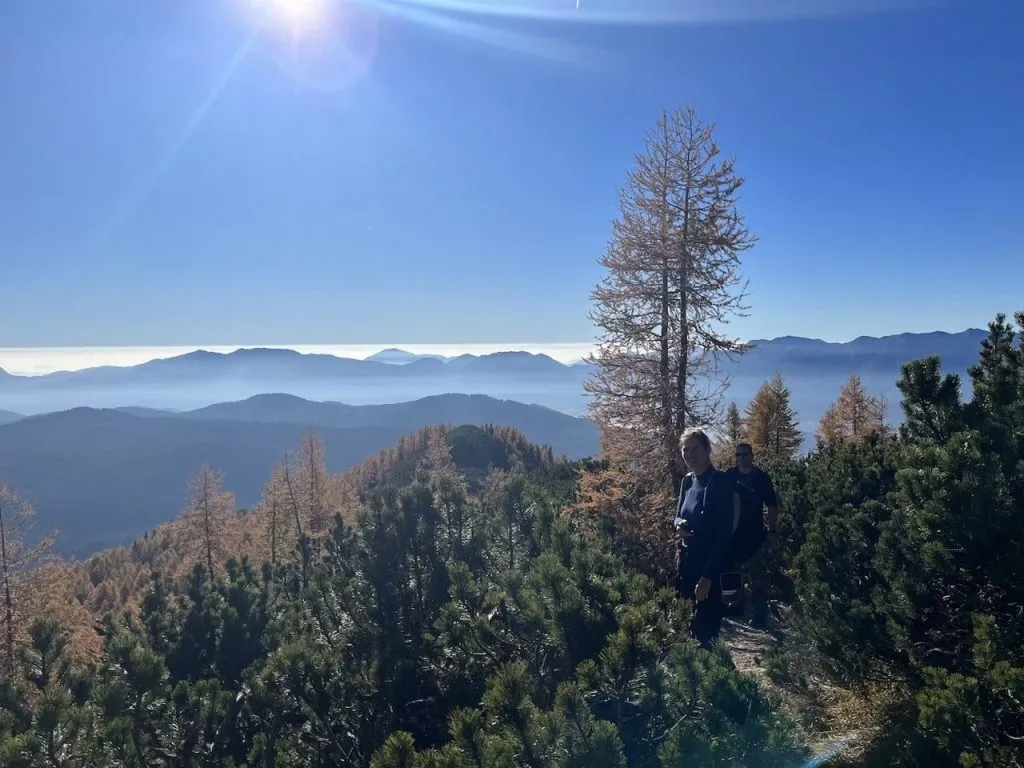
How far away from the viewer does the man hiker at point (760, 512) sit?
7094mm

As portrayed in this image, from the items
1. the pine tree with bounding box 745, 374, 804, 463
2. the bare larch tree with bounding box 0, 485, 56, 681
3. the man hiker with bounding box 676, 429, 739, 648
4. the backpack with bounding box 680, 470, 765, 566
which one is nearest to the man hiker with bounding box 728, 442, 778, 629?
the backpack with bounding box 680, 470, 765, 566

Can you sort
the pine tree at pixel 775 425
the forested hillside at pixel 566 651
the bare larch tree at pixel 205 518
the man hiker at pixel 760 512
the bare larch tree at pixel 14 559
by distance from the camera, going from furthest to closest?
1. the pine tree at pixel 775 425
2. the bare larch tree at pixel 205 518
3. the bare larch tree at pixel 14 559
4. the man hiker at pixel 760 512
5. the forested hillside at pixel 566 651

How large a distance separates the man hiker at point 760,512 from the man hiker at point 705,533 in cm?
25

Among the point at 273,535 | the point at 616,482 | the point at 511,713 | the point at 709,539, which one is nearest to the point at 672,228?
the point at 616,482

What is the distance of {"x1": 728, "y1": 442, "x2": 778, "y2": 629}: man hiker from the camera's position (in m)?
7.09

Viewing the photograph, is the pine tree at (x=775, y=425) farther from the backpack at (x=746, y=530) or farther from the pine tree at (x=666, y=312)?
the backpack at (x=746, y=530)

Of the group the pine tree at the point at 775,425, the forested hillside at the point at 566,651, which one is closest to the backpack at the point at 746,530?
the forested hillside at the point at 566,651

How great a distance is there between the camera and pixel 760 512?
6062 millimetres

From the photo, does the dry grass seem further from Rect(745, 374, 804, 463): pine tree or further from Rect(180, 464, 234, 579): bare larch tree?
Rect(180, 464, 234, 579): bare larch tree

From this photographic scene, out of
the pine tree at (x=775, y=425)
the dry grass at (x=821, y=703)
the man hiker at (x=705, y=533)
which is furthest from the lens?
the pine tree at (x=775, y=425)

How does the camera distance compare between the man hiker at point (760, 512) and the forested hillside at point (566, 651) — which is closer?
the forested hillside at point (566, 651)

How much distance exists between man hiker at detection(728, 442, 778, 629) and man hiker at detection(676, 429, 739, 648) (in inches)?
9.8

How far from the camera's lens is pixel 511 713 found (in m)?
2.82

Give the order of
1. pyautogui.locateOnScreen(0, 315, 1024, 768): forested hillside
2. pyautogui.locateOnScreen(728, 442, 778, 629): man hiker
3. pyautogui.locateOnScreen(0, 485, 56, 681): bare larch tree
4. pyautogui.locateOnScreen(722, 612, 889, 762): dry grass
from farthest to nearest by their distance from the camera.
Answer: pyautogui.locateOnScreen(0, 485, 56, 681): bare larch tree < pyautogui.locateOnScreen(728, 442, 778, 629): man hiker < pyautogui.locateOnScreen(722, 612, 889, 762): dry grass < pyautogui.locateOnScreen(0, 315, 1024, 768): forested hillside
